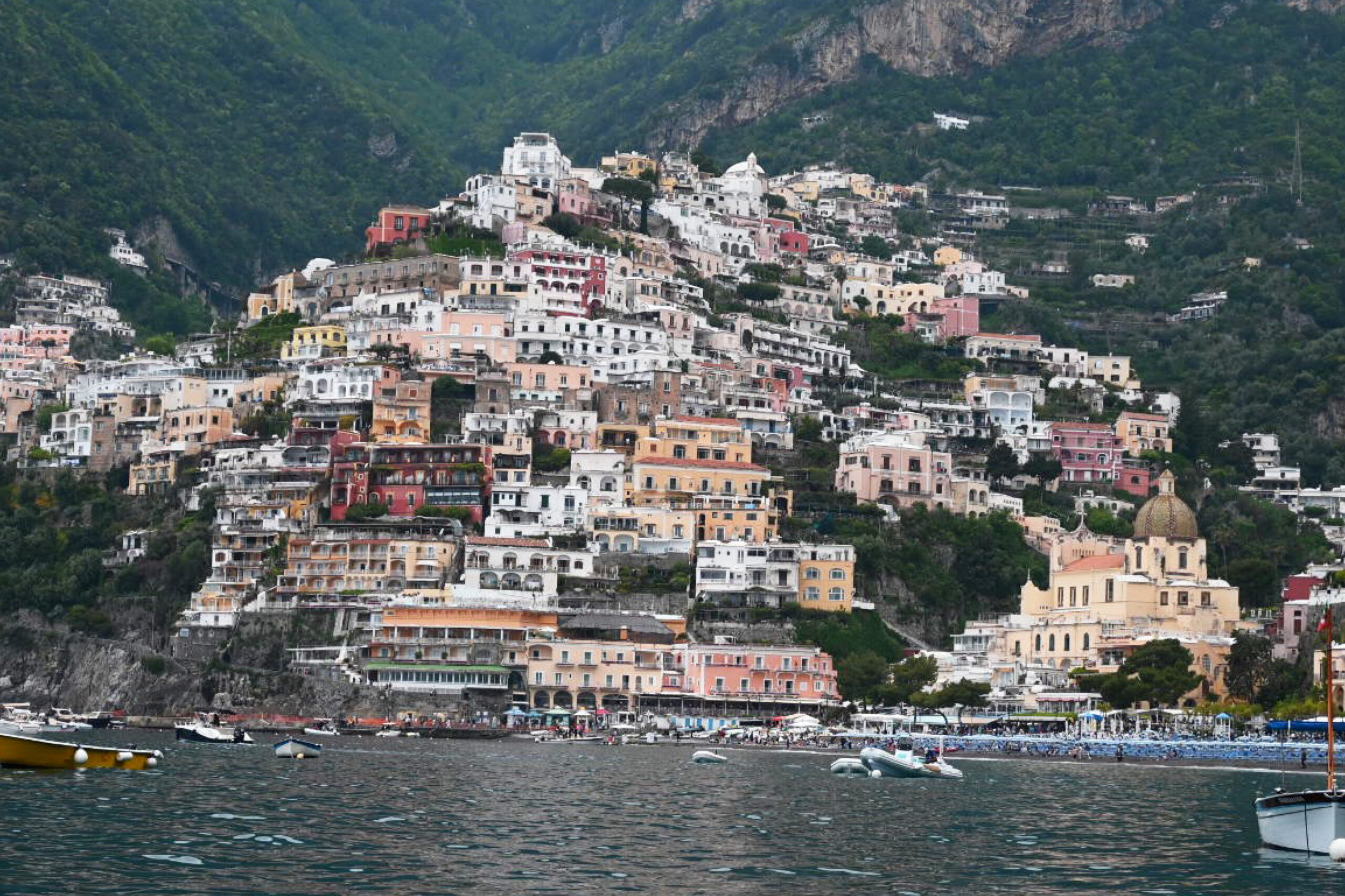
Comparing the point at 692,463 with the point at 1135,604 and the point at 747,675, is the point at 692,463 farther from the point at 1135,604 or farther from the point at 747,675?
the point at 1135,604

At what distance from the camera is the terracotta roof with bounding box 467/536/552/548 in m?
125

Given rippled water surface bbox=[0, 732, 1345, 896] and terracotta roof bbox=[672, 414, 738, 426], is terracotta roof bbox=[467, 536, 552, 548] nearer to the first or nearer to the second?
terracotta roof bbox=[672, 414, 738, 426]

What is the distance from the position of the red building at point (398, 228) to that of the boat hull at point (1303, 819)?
11188 centimetres

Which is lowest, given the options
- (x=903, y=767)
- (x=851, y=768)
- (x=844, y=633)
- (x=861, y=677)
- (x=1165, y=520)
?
(x=851, y=768)

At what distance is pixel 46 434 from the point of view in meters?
150

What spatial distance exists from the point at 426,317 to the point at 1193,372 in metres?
61.3

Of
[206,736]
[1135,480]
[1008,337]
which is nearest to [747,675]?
[206,736]

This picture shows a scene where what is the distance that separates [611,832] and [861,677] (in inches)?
2364

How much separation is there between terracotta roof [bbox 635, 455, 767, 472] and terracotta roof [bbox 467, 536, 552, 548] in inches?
413

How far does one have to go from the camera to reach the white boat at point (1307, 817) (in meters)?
56.5

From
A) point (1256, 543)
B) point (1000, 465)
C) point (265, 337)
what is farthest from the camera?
point (265, 337)

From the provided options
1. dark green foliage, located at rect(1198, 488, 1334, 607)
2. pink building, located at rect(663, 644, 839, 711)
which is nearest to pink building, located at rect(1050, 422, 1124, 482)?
dark green foliage, located at rect(1198, 488, 1334, 607)

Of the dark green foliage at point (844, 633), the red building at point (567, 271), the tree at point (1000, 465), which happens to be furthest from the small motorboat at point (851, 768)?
the red building at point (567, 271)

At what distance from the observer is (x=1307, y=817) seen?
57.3 m
